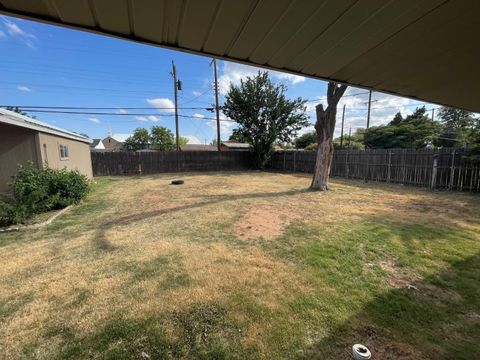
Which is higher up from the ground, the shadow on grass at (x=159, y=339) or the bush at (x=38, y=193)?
the bush at (x=38, y=193)

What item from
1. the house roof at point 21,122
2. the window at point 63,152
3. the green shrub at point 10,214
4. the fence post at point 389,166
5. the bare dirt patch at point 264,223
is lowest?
the bare dirt patch at point 264,223

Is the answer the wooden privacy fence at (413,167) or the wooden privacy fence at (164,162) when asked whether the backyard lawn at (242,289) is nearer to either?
the wooden privacy fence at (413,167)

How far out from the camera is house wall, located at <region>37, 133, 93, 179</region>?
288 inches

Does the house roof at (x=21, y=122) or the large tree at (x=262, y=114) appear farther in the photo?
the large tree at (x=262, y=114)

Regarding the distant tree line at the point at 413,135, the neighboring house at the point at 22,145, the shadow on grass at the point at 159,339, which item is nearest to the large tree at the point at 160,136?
the distant tree line at the point at 413,135

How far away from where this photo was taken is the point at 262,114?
60.5 feet

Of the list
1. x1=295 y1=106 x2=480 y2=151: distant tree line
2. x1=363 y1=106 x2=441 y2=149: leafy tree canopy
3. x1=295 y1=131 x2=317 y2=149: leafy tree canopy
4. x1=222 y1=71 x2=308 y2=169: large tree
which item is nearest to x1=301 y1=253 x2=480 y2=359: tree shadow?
x1=222 y1=71 x2=308 y2=169: large tree

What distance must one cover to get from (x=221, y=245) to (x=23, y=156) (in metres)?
6.44

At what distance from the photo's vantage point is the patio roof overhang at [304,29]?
1192 mm

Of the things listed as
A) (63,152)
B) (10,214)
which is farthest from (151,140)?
(10,214)

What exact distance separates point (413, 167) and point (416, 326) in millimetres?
10815

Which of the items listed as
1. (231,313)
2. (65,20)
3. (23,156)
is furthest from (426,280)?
(23,156)

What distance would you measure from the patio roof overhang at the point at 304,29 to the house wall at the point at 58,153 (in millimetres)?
7563

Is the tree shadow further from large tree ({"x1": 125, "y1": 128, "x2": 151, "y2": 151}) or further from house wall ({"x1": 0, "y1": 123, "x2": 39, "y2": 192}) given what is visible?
large tree ({"x1": 125, "y1": 128, "x2": 151, "y2": 151})
